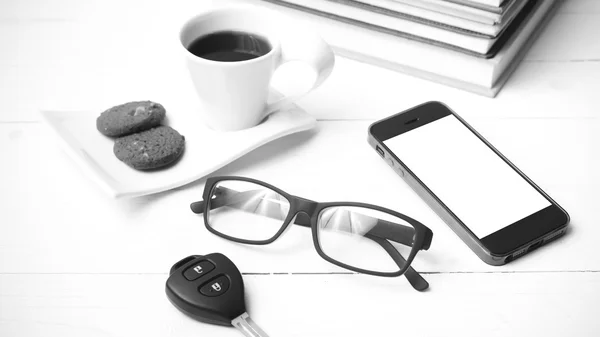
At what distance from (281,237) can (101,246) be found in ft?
0.57

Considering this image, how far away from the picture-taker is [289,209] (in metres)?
0.66

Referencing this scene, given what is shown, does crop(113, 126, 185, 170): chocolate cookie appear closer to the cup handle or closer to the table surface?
the table surface

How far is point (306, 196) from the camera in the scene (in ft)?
2.34

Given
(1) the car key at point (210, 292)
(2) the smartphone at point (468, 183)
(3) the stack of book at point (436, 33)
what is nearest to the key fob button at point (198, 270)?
(1) the car key at point (210, 292)

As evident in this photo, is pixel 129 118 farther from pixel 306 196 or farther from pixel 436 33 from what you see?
pixel 436 33

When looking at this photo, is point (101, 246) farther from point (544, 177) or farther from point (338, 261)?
point (544, 177)

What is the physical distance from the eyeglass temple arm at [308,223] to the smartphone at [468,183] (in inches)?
2.0

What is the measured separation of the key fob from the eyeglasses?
56 mm

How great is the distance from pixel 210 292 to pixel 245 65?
0.77ft

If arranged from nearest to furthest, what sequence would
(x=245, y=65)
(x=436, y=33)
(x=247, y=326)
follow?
(x=247, y=326)
(x=245, y=65)
(x=436, y=33)

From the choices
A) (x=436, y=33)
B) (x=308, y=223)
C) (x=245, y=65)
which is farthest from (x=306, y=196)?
(x=436, y=33)

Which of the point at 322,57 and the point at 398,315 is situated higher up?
the point at 322,57

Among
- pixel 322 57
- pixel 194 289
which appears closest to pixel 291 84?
pixel 322 57

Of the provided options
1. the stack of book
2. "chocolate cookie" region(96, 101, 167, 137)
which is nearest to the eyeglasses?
"chocolate cookie" region(96, 101, 167, 137)
